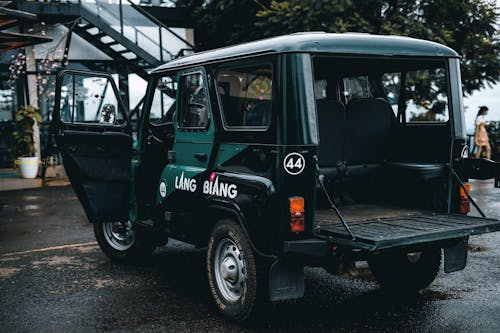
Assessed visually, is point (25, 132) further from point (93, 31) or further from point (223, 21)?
point (223, 21)

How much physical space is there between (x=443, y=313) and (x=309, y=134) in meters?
2.00

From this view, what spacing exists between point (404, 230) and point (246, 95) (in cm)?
167

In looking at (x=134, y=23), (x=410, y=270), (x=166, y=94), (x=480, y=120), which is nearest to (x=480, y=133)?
(x=480, y=120)

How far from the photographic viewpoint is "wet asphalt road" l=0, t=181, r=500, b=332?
4539 millimetres

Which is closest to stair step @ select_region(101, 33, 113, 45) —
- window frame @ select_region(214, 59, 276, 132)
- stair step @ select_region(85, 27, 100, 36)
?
stair step @ select_region(85, 27, 100, 36)

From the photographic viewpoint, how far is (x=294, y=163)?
4129 mm

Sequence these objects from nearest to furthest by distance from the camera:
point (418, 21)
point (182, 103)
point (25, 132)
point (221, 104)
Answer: point (221, 104)
point (182, 103)
point (25, 132)
point (418, 21)

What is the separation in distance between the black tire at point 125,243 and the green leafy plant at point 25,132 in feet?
27.8

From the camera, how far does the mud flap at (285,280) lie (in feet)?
13.8

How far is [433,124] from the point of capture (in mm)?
5496

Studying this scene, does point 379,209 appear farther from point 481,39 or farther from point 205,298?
point 481,39

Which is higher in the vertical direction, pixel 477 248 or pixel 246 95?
pixel 246 95

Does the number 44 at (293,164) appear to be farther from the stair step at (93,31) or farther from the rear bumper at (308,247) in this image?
the stair step at (93,31)

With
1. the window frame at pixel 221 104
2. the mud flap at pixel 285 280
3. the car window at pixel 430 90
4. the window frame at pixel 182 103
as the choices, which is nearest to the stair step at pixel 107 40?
the window frame at pixel 182 103
